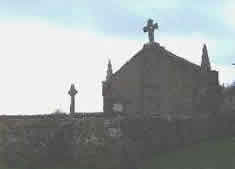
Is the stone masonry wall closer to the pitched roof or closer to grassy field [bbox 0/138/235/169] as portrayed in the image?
grassy field [bbox 0/138/235/169]

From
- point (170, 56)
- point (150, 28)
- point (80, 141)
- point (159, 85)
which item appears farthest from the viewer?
point (150, 28)

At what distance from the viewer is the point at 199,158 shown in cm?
1788

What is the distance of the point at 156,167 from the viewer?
55.3ft

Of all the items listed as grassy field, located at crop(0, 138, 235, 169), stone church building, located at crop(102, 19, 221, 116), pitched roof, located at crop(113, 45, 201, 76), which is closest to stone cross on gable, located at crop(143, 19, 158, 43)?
stone church building, located at crop(102, 19, 221, 116)

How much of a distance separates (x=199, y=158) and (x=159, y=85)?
35.8ft

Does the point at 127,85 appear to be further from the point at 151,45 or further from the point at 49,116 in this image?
the point at 49,116

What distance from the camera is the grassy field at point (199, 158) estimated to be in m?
16.7

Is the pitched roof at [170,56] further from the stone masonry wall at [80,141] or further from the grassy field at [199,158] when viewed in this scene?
the stone masonry wall at [80,141]

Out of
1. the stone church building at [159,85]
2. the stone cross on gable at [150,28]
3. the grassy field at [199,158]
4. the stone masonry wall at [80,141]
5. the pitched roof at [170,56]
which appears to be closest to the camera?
the grassy field at [199,158]

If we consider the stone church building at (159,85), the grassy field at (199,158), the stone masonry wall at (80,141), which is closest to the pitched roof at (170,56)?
the stone church building at (159,85)

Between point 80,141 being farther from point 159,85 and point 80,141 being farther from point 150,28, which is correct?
point 150,28

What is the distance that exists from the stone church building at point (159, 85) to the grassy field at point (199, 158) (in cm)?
641

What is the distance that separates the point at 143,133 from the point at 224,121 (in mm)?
5929

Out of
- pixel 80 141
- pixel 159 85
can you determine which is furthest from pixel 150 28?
pixel 80 141
